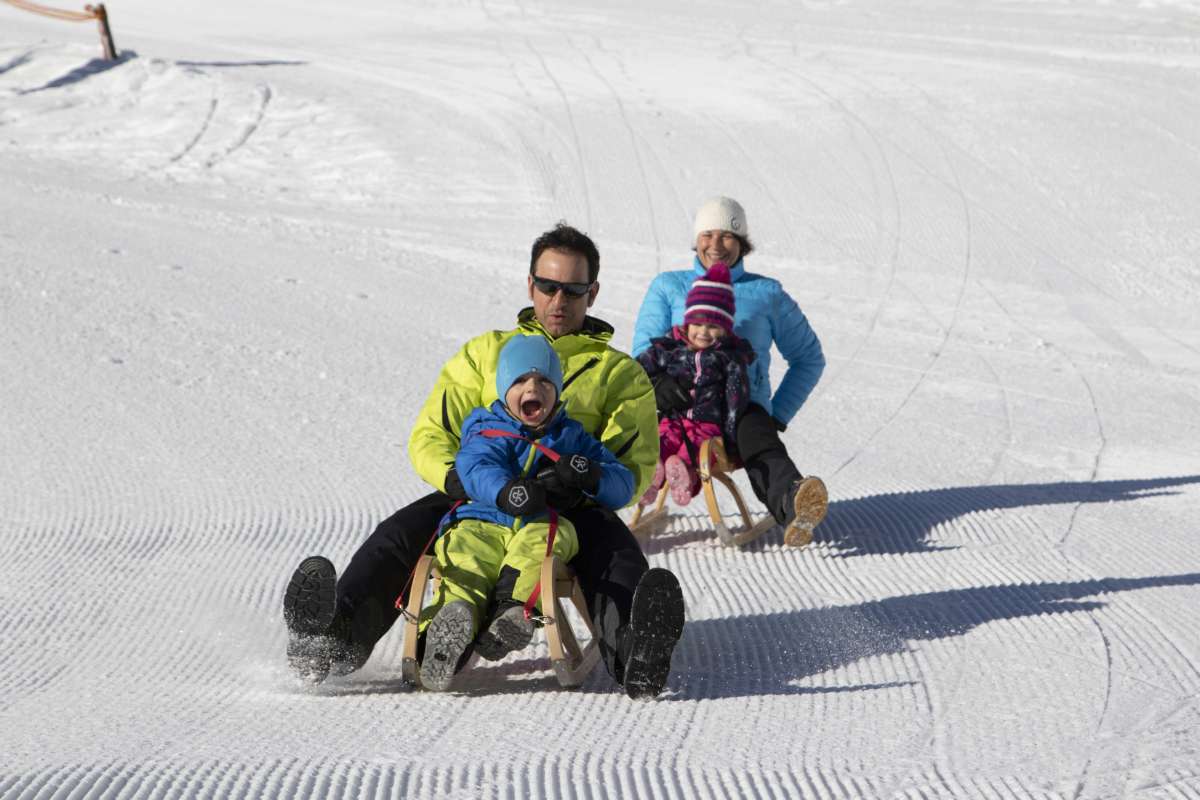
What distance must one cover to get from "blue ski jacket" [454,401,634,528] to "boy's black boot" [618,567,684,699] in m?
0.42

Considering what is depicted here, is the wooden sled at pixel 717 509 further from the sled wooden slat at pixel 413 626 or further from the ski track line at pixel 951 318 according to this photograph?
the sled wooden slat at pixel 413 626

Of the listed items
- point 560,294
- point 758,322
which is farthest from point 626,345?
point 560,294

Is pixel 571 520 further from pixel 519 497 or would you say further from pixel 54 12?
pixel 54 12

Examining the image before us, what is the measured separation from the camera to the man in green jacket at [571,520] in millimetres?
3551

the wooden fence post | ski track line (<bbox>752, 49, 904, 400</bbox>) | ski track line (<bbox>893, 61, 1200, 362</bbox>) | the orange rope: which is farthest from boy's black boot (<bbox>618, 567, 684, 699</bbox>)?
the orange rope

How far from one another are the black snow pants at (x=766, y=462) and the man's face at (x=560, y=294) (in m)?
1.45

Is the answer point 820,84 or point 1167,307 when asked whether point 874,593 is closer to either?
point 1167,307

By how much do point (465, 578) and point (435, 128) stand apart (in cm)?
1189

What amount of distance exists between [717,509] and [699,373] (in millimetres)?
530

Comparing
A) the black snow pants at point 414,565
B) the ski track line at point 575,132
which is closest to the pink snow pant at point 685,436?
the black snow pants at point 414,565

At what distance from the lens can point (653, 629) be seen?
3.51 meters

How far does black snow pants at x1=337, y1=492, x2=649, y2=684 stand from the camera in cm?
371

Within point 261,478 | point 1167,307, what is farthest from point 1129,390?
point 261,478

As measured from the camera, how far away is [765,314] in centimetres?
582
